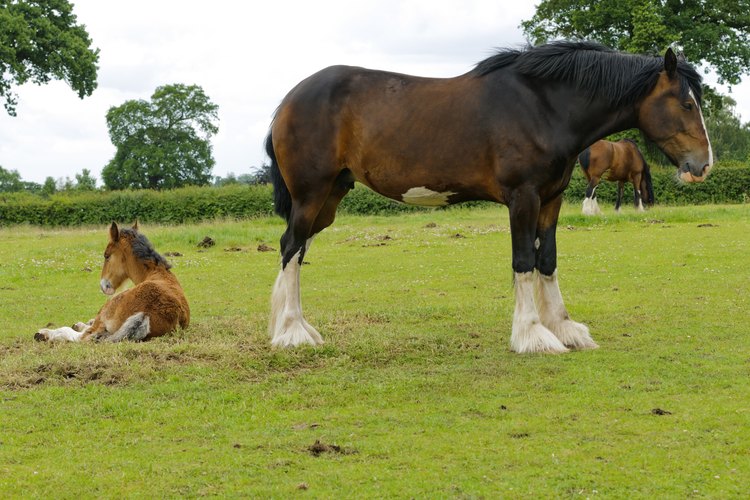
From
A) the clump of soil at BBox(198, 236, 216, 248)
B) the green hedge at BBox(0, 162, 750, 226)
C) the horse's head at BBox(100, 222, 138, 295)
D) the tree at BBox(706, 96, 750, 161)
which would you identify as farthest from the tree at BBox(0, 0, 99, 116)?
the tree at BBox(706, 96, 750, 161)

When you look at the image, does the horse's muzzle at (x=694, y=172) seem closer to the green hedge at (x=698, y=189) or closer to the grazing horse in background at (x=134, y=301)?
the grazing horse in background at (x=134, y=301)

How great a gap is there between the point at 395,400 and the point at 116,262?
4864 mm

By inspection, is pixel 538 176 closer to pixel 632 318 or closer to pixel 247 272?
pixel 632 318

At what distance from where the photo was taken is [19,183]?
8875 cm

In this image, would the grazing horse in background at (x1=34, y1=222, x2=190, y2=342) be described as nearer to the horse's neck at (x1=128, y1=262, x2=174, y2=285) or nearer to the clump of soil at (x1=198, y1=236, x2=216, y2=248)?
the horse's neck at (x1=128, y1=262, x2=174, y2=285)

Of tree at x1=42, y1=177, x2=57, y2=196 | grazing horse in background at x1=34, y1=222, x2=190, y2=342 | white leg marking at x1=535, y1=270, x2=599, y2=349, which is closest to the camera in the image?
white leg marking at x1=535, y1=270, x2=599, y2=349

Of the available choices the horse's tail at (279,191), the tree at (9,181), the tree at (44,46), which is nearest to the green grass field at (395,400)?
the horse's tail at (279,191)

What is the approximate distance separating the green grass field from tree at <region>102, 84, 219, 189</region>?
56.3 metres

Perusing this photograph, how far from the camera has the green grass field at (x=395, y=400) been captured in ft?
16.0

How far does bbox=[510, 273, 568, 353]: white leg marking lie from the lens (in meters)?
8.10

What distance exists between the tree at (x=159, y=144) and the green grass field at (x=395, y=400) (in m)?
56.3

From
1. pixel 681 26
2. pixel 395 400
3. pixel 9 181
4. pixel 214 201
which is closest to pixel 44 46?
pixel 214 201

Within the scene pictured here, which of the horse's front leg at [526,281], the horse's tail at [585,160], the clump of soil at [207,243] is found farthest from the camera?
the horse's tail at [585,160]

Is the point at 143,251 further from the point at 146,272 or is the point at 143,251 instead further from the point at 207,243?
the point at 207,243
